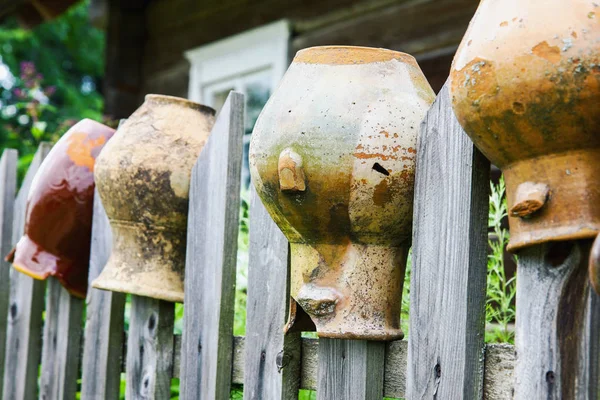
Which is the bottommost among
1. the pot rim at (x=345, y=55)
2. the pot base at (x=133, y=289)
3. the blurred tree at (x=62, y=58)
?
the pot base at (x=133, y=289)

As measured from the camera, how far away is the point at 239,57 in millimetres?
4535

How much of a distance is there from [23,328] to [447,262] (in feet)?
5.23

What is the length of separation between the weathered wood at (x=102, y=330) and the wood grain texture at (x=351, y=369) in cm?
79

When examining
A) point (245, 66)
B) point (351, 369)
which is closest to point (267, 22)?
point (245, 66)

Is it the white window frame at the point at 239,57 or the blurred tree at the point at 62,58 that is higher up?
the blurred tree at the point at 62,58

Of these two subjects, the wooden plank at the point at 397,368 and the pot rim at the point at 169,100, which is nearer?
the wooden plank at the point at 397,368

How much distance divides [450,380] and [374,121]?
0.40 meters

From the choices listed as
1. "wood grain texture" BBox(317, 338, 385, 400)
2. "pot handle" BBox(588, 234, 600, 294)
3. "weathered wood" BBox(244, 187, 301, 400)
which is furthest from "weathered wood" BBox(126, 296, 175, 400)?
"pot handle" BBox(588, 234, 600, 294)

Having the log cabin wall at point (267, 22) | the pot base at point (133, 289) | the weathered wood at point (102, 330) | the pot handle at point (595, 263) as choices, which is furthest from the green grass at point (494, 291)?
the log cabin wall at point (267, 22)

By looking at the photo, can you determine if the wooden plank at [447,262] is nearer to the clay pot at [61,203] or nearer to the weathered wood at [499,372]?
the weathered wood at [499,372]

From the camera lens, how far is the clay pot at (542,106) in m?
0.93

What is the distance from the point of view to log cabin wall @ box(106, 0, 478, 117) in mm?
3572

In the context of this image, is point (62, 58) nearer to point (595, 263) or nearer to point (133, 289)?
point (133, 289)

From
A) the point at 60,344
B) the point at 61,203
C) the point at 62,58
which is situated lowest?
the point at 60,344
